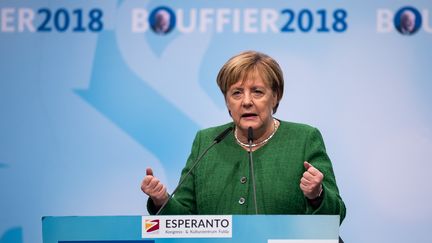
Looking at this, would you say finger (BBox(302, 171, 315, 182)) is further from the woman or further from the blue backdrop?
the blue backdrop

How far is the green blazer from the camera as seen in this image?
3029mm

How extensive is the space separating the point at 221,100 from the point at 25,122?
105cm

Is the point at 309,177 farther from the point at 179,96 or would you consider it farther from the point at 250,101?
the point at 179,96

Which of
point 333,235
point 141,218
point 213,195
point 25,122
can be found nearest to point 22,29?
point 25,122

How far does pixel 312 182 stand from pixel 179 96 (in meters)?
1.70

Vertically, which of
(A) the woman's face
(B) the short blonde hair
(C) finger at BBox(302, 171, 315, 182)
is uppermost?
(B) the short blonde hair

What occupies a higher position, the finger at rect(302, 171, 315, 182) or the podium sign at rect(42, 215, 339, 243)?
the finger at rect(302, 171, 315, 182)

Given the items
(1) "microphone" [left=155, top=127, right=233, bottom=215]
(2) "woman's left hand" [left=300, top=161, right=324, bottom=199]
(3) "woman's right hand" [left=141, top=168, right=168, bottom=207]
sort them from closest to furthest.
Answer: (2) "woman's left hand" [left=300, top=161, right=324, bottom=199], (3) "woman's right hand" [left=141, top=168, right=168, bottom=207], (1) "microphone" [left=155, top=127, right=233, bottom=215]

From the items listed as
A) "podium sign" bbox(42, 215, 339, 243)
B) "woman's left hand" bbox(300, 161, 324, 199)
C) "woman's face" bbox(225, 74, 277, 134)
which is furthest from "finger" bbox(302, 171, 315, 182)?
"woman's face" bbox(225, 74, 277, 134)

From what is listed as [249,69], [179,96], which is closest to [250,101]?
[249,69]

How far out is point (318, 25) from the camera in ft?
13.8

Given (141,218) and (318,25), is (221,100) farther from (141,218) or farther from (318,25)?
(141,218)

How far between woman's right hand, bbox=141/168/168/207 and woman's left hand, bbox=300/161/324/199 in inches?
19.9

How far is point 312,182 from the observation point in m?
2.71
